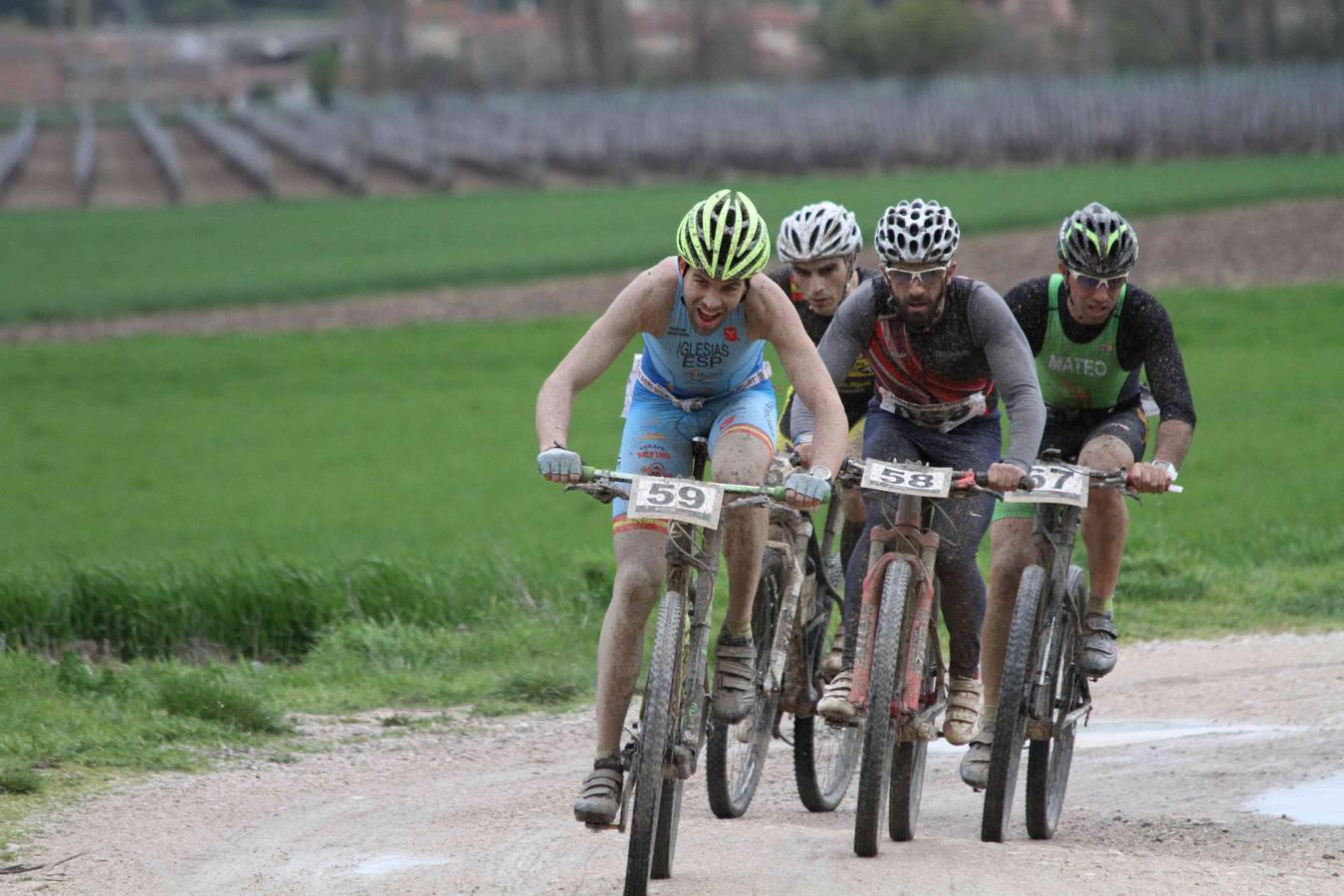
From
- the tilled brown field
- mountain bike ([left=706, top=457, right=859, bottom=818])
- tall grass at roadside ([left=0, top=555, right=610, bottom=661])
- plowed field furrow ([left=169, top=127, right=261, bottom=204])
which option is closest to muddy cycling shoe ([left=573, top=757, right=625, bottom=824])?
mountain bike ([left=706, top=457, right=859, bottom=818])

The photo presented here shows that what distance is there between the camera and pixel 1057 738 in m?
7.20

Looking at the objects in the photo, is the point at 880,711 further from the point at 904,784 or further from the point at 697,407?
the point at 697,407

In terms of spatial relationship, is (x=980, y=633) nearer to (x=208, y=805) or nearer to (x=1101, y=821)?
(x=1101, y=821)

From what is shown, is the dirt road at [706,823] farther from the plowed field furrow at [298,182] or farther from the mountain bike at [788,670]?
the plowed field furrow at [298,182]

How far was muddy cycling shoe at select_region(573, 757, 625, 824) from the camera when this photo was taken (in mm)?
5957

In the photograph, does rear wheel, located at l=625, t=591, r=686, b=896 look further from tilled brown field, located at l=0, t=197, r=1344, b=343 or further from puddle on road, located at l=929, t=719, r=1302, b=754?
tilled brown field, located at l=0, t=197, r=1344, b=343

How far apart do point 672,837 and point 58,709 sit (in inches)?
151

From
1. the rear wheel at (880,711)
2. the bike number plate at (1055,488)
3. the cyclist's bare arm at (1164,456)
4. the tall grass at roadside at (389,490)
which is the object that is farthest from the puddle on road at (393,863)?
the tall grass at roadside at (389,490)

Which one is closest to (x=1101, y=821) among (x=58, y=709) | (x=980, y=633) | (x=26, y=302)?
(x=980, y=633)

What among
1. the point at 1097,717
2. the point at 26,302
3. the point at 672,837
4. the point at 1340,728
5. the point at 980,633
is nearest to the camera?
the point at 672,837

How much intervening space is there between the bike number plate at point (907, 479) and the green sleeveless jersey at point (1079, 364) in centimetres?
108

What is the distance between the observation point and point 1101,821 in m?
7.33

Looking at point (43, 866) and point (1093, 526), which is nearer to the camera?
point (43, 866)

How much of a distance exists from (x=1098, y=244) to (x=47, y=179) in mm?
64067
